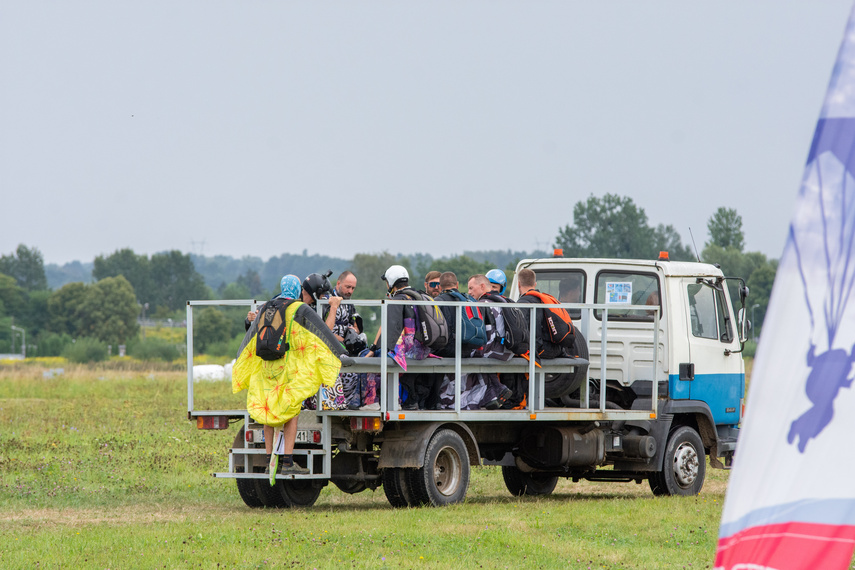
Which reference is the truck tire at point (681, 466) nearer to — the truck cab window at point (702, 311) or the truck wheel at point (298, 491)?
the truck cab window at point (702, 311)

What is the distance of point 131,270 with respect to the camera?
565 ft

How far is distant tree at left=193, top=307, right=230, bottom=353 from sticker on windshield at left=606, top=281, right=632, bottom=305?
101m

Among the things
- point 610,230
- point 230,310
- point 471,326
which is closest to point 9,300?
point 230,310

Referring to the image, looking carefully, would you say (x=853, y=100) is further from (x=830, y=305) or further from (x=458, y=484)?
(x=458, y=484)

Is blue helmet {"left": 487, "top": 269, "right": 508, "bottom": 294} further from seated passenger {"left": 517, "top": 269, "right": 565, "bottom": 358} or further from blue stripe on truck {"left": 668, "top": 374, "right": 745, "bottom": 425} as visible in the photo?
blue stripe on truck {"left": 668, "top": 374, "right": 745, "bottom": 425}

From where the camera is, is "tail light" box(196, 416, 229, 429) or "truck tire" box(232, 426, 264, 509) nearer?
"truck tire" box(232, 426, 264, 509)

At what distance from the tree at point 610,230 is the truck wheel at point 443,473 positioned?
125 metres

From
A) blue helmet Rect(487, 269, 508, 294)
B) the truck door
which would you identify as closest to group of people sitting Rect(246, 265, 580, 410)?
blue helmet Rect(487, 269, 508, 294)

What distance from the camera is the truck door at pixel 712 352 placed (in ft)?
41.5

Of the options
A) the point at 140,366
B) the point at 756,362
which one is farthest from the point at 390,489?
the point at 140,366

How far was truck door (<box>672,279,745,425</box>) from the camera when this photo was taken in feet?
41.5

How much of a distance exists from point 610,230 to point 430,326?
421 ft

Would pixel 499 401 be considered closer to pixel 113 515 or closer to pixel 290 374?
pixel 290 374

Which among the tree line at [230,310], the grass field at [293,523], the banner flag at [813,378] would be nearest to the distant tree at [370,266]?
the tree line at [230,310]
